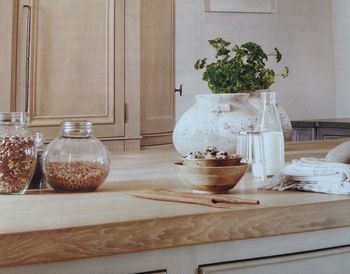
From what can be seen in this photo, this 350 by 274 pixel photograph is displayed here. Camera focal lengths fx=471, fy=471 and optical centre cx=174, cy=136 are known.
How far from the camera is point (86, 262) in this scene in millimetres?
645

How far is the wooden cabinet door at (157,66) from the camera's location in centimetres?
260

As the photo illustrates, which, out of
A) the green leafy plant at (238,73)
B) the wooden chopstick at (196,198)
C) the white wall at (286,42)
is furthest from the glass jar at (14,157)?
the white wall at (286,42)

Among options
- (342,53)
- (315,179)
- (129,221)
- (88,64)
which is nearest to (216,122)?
(315,179)

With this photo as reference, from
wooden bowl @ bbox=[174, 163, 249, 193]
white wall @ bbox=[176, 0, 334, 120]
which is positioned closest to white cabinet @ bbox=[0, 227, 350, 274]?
wooden bowl @ bbox=[174, 163, 249, 193]

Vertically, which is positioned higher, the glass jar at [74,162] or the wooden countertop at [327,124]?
the wooden countertop at [327,124]

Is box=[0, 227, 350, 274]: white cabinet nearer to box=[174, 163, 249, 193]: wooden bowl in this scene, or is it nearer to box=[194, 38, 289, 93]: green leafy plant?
box=[174, 163, 249, 193]: wooden bowl

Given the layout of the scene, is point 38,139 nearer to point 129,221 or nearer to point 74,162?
point 74,162

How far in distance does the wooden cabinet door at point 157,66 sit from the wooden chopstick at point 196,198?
1721mm

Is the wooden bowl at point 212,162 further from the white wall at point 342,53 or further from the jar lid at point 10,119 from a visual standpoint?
the white wall at point 342,53

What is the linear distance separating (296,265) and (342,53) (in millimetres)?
3337

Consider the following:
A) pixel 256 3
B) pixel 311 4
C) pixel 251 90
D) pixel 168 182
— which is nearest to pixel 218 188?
pixel 168 182

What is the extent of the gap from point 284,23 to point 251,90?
7.73 ft

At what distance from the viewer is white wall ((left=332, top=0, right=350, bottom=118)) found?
3750 millimetres

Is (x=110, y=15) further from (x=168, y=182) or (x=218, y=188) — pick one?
(x=218, y=188)
